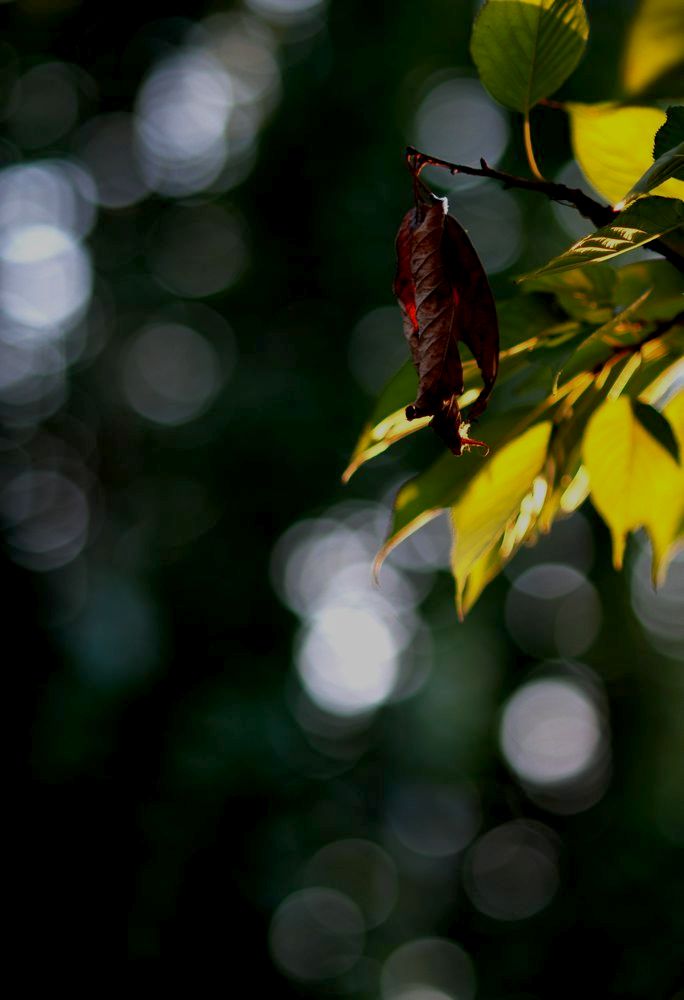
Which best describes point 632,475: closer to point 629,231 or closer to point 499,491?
point 499,491

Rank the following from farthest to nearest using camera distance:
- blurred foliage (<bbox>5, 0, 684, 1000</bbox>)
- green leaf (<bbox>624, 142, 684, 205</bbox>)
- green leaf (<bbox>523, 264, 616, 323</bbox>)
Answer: blurred foliage (<bbox>5, 0, 684, 1000</bbox>), green leaf (<bbox>523, 264, 616, 323</bbox>), green leaf (<bbox>624, 142, 684, 205</bbox>)

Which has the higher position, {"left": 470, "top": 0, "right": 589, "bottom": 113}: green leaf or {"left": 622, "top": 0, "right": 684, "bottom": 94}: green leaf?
{"left": 622, "top": 0, "right": 684, "bottom": 94}: green leaf

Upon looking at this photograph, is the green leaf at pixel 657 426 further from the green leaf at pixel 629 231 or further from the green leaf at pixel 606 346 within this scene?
the green leaf at pixel 629 231

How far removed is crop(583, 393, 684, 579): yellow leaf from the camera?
35 cm

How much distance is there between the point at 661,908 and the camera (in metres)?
2.91

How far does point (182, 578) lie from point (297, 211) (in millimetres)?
1299

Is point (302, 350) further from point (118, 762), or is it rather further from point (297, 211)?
point (118, 762)

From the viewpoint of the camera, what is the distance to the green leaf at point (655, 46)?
0.38 meters

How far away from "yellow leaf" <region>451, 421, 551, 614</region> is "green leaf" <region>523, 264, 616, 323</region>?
0.05 metres

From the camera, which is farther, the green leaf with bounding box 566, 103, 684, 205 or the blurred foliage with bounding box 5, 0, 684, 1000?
the blurred foliage with bounding box 5, 0, 684, 1000

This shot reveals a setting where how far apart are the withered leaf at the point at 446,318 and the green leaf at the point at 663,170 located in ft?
0.16

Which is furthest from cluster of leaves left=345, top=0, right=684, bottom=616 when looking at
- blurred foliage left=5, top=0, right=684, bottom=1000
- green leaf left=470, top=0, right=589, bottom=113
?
blurred foliage left=5, top=0, right=684, bottom=1000

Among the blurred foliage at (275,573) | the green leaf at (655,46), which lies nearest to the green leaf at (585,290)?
the green leaf at (655,46)

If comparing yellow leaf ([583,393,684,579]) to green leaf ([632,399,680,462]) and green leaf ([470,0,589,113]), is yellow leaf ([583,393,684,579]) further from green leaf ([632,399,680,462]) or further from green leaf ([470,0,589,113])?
green leaf ([470,0,589,113])
